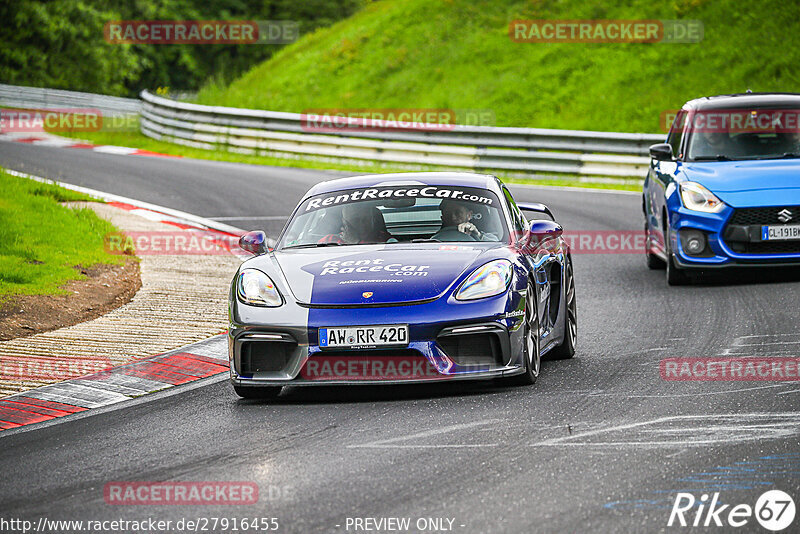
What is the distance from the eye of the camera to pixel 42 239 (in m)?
13.4

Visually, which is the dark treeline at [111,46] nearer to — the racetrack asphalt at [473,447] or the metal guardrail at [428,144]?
the metal guardrail at [428,144]

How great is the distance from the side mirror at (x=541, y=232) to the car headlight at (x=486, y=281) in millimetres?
704

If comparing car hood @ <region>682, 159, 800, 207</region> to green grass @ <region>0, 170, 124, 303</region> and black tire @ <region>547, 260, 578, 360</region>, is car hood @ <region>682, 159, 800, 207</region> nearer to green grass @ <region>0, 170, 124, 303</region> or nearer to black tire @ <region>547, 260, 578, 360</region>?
black tire @ <region>547, 260, 578, 360</region>

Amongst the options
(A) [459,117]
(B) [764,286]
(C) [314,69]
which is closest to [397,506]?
(B) [764,286]

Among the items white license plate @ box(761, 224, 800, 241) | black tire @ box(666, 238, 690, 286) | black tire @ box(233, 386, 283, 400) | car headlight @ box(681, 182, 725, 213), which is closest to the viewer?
black tire @ box(233, 386, 283, 400)

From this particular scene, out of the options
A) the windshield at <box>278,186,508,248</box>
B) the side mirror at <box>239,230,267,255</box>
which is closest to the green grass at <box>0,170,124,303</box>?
the side mirror at <box>239,230,267,255</box>

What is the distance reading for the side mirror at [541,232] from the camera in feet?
27.3

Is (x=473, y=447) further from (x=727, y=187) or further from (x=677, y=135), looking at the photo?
(x=677, y=135)

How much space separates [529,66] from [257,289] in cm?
2492

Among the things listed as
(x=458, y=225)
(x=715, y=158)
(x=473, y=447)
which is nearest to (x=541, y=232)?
(x=458, y=225)

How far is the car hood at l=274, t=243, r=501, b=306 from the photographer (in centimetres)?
737

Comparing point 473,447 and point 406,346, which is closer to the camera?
point 473,447

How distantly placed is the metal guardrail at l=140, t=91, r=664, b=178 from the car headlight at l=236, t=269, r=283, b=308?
14.5 metres

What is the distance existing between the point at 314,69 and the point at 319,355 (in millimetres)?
30578
